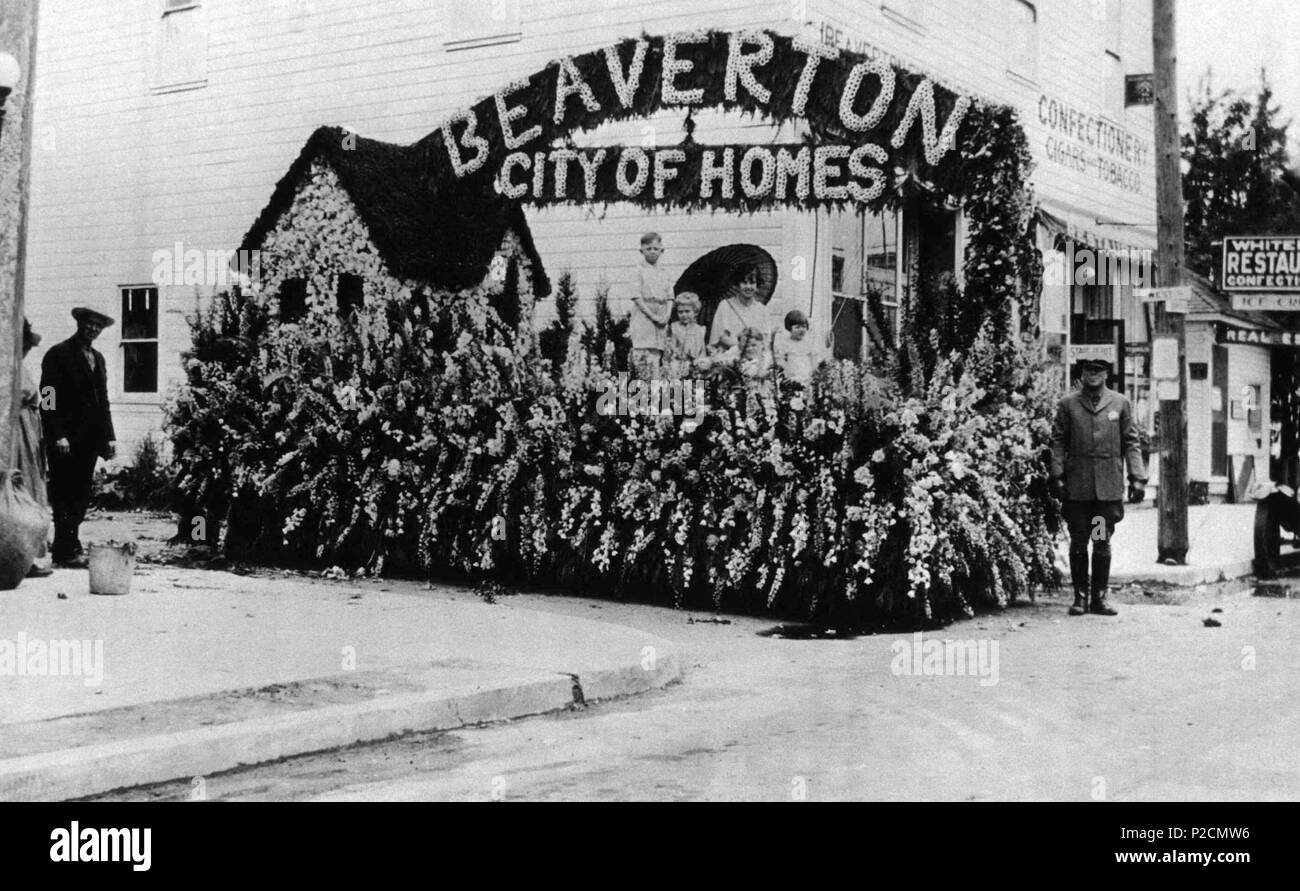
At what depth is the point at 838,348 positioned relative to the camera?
16891mm

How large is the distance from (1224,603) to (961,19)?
28.9 feet

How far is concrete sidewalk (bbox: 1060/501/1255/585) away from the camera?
1398 cm

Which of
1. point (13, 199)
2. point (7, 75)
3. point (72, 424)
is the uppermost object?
point (7, 75)

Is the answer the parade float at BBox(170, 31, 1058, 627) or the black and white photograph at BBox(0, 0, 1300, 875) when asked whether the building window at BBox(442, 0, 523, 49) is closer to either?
the black and white photograph at BBox(0, 0, 1300, 875)

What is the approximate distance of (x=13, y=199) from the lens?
10.6 metres

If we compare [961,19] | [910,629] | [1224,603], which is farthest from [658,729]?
[961,19]

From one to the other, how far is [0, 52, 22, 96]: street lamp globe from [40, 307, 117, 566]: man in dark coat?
2059 mm

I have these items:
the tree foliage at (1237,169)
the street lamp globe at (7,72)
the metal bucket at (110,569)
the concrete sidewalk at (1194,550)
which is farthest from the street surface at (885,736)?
the tree foliage at (1237,169)

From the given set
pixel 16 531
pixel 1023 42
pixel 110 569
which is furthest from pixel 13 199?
pixel 1023 42

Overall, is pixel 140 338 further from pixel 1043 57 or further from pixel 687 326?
pixel 1043 57

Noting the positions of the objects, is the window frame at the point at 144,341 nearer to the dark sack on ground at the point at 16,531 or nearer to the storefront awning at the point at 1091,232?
the dark sack on ground at the point at 16,531

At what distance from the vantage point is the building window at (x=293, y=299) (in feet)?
44.9

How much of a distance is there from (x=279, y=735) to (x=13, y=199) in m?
5.71

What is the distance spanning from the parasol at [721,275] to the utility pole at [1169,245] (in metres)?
3.74
